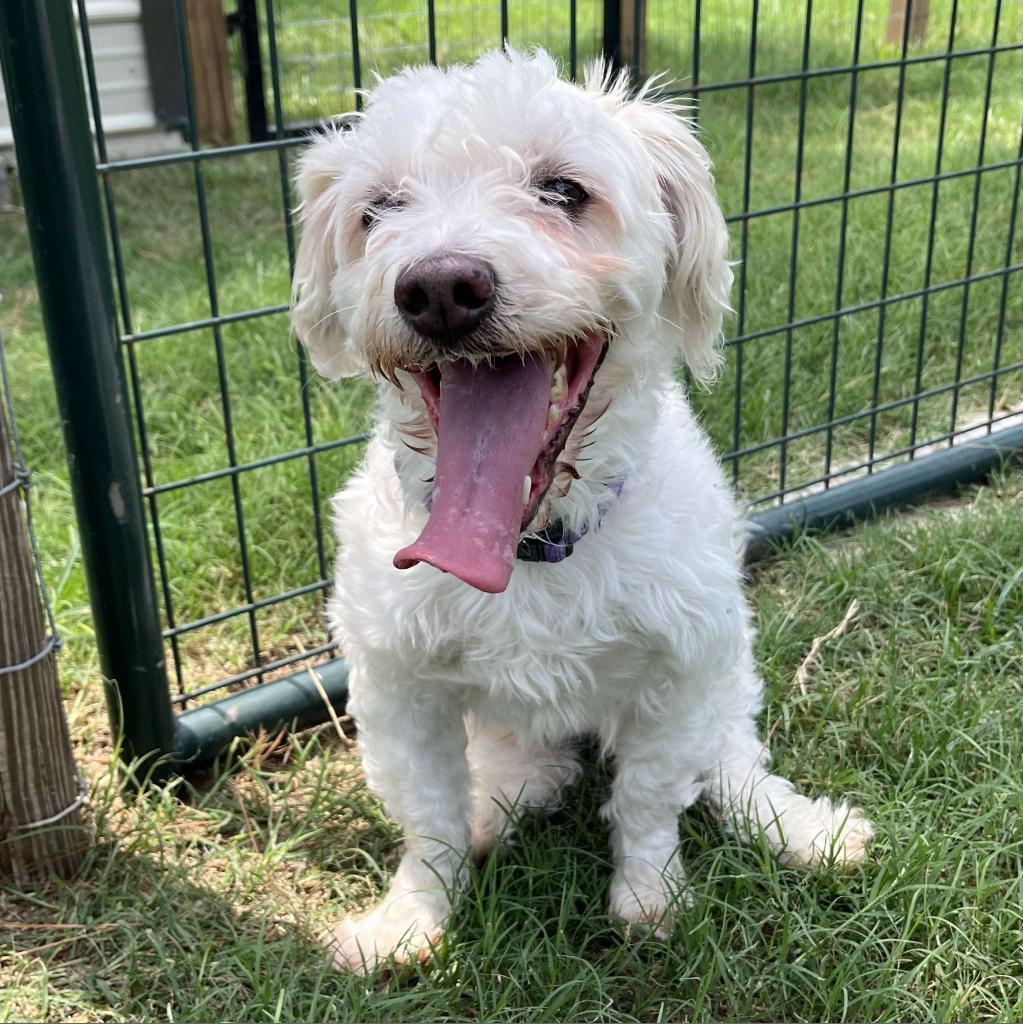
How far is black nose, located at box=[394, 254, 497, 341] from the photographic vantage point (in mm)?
1591

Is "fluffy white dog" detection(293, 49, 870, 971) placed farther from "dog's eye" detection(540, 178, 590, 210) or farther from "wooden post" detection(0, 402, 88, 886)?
"wooden post" detection(0, 402, 88, 886)

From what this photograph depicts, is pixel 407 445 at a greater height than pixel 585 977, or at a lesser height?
greater

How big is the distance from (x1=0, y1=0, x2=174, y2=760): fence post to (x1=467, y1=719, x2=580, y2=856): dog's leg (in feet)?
2.21

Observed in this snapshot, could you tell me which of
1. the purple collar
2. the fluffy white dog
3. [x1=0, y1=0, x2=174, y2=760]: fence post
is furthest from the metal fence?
the purple collar

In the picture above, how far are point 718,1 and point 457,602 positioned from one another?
21.9 ft

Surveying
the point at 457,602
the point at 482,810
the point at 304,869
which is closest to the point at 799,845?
the point at 482,810

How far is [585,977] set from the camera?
199 cm

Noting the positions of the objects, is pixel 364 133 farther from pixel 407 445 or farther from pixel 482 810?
pixel 482 810

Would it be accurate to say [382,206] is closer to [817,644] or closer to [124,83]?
[817,644]

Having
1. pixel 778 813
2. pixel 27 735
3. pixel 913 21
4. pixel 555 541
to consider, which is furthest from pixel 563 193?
pixel 913 21

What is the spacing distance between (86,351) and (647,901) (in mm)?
1402

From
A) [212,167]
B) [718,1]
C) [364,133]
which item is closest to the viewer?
[364,133]

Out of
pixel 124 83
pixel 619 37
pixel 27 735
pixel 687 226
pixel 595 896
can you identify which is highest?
pixel 619 37

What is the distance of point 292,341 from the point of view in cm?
261
